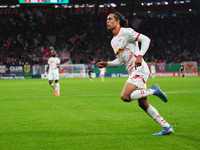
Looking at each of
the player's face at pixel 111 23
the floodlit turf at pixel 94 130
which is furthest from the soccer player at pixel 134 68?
the floodlit turf at pixel 94 130

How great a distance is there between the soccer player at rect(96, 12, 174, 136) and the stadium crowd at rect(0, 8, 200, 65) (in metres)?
48.5

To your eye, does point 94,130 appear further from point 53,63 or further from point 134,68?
point 53,63

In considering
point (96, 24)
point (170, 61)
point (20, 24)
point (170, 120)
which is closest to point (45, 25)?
point (20, 24)

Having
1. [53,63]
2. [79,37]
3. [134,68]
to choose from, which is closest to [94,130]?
[134,68]

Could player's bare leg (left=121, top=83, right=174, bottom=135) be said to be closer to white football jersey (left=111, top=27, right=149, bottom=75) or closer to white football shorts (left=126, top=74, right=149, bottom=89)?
white football shorts (left=126, top=74, right=149, bottom=89)

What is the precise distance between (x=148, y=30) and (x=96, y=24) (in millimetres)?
9696

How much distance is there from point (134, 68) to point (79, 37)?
5579 cm

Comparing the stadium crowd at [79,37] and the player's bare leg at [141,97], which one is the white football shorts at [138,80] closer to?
the player's bare leg at [141,97]

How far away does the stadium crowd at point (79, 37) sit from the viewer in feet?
190

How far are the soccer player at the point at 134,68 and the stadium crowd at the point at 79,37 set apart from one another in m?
48.5

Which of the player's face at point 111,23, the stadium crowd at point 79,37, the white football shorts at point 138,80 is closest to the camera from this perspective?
the white football shorts at point 138,80

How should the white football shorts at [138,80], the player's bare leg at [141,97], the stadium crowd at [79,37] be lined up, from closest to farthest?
the player's bare leg at [141,97] → the white football shorts at [138,80] → the stadium crowd at [79,37]

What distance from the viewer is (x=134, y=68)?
7.56m

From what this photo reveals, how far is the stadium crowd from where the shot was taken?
57.8 meters
